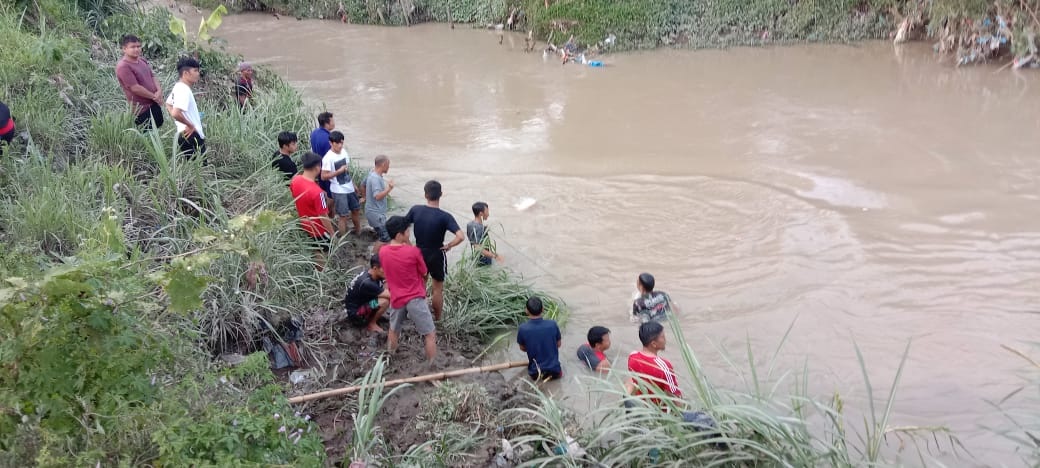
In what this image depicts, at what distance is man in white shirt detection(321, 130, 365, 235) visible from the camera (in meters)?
7.36

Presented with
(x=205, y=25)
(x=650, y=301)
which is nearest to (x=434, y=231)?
(x=650, y=301)

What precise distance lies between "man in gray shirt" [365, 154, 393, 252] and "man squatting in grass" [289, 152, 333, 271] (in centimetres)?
69

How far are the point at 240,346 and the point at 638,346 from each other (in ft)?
10.3

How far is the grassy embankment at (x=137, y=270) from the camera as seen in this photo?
333 centimetres

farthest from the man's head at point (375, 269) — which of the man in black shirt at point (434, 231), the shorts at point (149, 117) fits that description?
the shorts at point (149, 117)

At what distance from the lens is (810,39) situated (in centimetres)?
1519

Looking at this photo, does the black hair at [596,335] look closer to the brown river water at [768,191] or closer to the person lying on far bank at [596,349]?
the person lying on far bank at [596,349]

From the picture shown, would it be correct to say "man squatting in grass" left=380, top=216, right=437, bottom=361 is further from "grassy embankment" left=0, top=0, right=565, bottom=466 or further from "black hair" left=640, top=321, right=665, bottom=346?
"black hair" left=640, top=321, right=665, bottom=346

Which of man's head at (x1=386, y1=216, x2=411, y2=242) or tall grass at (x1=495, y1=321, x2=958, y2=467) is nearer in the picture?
tall grass at (x1=495, y1=321, x2=958, y2=467)

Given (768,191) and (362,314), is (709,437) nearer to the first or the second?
(362,314)

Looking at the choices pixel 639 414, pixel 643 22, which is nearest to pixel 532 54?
pixel 643 22

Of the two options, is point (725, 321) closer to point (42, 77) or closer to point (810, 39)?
point (42, 77)

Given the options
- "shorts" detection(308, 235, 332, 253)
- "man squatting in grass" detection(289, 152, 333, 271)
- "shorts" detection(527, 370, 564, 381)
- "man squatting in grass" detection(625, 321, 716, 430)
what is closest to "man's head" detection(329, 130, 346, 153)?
"man squatting in grass" detection(289, 152, 333, 271)

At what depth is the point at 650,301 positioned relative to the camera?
618 centimetres
